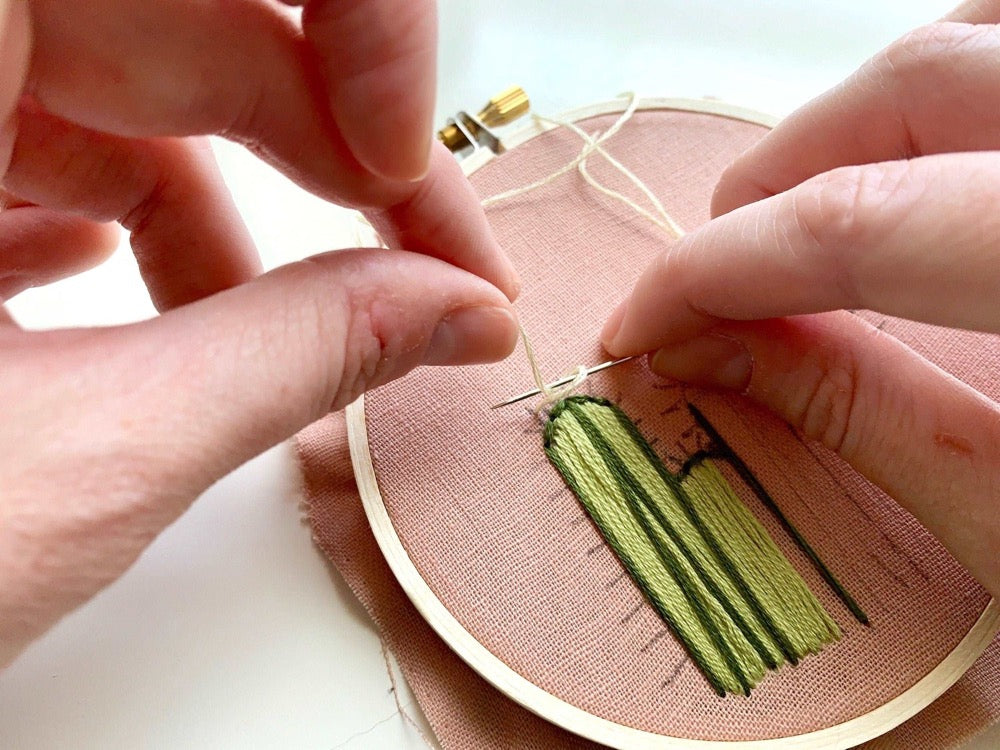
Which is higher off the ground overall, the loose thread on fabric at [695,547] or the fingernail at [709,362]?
the fingernail at [709,362]

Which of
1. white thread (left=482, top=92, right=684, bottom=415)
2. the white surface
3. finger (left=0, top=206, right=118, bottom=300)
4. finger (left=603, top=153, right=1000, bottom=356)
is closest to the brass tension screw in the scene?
white thread (left=482, top=92, right=684, bottom=415)

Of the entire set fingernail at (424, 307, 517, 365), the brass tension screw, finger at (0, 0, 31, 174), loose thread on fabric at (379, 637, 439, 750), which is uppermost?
finger at (0, 0, 31, 174)

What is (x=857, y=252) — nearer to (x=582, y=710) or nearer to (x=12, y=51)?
(x=582, y=710)

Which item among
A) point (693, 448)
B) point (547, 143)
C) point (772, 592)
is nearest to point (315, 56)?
point (547, 143)

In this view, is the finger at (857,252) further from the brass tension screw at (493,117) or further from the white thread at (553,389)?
the brass tension screw at (493,117)

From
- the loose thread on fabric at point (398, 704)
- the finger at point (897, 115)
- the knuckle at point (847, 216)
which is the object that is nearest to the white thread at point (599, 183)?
the finger at point (897, 115)

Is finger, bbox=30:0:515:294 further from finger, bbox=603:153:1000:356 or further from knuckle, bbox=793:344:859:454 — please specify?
knuckle, bbox=793:344:859:454
